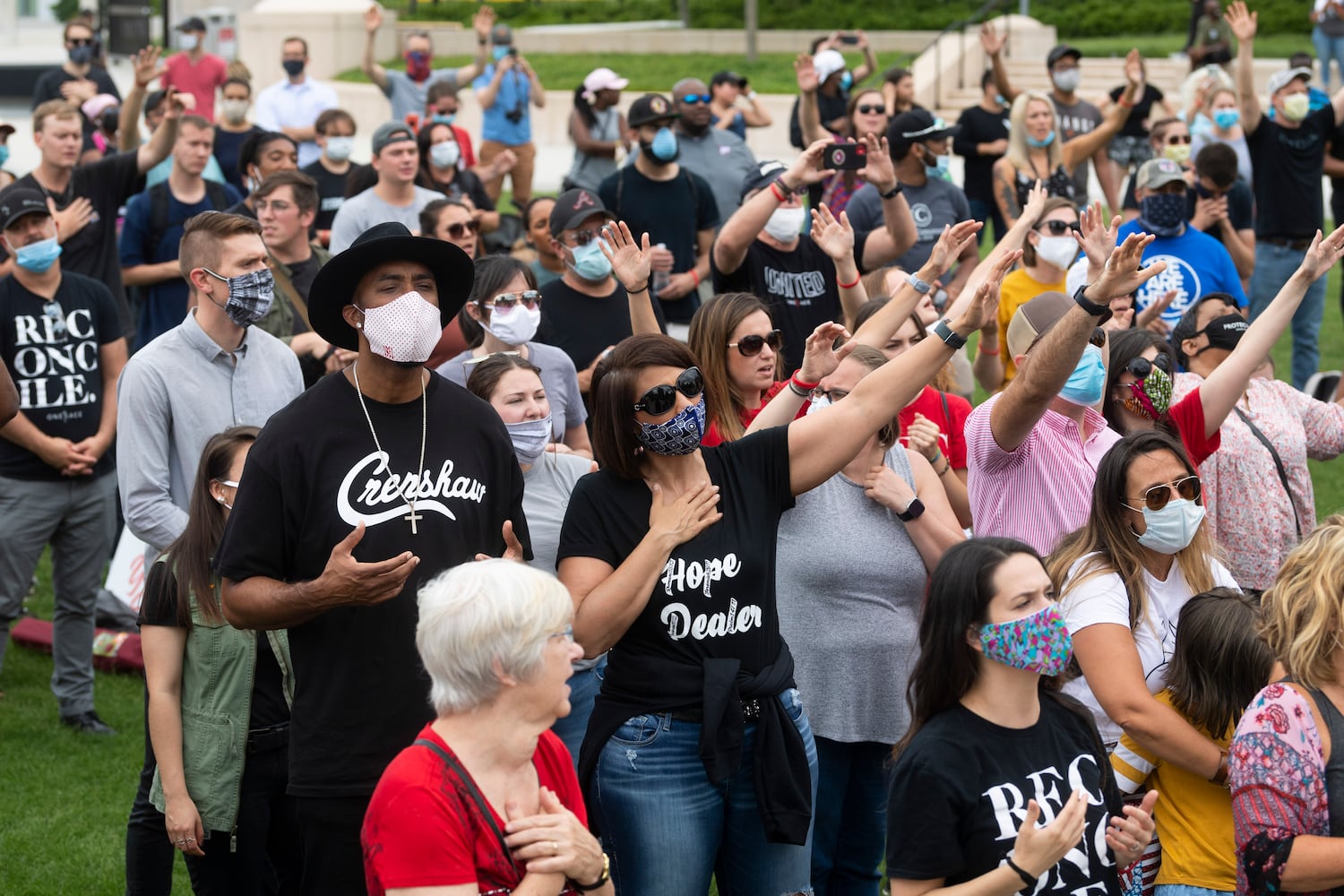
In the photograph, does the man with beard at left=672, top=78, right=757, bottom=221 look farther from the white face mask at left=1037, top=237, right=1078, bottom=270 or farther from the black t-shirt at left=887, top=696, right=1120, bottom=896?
the black t-shirt at left=887, top=696, right=1120, bottom=896

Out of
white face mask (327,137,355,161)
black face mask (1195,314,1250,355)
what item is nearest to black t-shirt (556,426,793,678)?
black face mask (1195,314,1250,355)

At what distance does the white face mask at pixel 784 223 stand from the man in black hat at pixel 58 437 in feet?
10.8

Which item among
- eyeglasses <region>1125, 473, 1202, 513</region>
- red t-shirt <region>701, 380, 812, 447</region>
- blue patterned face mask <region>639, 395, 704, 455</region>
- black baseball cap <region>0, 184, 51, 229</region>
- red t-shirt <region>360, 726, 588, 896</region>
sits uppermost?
black baseball cap <region>0, 184, 51, 229</region>

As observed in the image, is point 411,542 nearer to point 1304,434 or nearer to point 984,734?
point 984,734

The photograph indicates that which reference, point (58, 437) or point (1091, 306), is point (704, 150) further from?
point (1091, 306)

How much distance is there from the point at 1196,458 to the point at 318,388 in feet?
10.6

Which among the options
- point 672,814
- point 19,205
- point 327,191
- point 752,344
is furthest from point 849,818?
point 327,191

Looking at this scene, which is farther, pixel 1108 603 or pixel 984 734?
pixel 1108 603

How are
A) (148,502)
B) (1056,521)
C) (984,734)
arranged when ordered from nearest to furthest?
(984,734)
(1056,521)
(148,502)

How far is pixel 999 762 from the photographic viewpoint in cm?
352

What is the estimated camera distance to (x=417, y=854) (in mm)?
2955

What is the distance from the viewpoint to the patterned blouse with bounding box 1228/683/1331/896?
136 inches

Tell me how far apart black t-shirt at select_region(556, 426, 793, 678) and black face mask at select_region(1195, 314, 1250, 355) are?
112 inches

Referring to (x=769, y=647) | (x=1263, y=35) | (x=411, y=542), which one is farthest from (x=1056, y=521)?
(x=1263, y=35)
